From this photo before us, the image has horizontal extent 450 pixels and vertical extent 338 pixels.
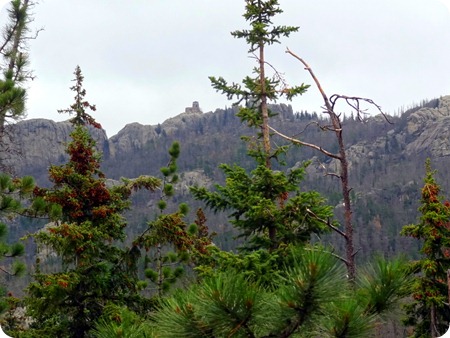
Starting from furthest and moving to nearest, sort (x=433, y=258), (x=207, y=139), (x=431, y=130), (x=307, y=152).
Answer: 1. (x=207, y=139)
2. (x=431, y=130)
3. (x=307, y=152)
4. (x=433, y=258)

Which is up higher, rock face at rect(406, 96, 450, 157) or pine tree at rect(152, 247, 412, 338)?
rock face at rect(406, 96, 450, 157)

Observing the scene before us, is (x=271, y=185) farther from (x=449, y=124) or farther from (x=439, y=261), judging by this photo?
(x=449, y=124)

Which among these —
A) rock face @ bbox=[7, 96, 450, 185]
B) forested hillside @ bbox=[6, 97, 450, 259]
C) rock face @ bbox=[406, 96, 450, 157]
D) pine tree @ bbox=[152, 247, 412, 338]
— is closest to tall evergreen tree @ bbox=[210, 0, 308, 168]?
pine tree @ bbox=[152, 247, 412, 338]

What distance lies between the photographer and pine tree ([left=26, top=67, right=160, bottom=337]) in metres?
10.5

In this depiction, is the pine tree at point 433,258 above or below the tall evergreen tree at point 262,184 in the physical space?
below

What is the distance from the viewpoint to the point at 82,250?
10.6 meters

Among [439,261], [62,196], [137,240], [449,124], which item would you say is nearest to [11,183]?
[62,196]

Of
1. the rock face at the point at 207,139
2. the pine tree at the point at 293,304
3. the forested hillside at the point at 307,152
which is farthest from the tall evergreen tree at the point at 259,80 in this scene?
the rock face at the point at 207,139

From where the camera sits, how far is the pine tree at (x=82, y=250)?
10.5 meters

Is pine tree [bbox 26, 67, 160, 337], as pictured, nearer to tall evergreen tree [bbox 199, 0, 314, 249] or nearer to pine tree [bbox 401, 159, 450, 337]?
tall evergreen tree [bbox 199, 0, 314, 249]

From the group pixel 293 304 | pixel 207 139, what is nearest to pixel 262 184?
pixel 293 304

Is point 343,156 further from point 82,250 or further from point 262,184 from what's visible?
point 82,250

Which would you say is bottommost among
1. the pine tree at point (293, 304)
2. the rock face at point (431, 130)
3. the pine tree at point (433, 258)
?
the pine tree at point (433, 258)

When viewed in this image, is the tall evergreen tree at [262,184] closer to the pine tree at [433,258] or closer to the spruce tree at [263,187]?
the spruce tree at [263,187]
